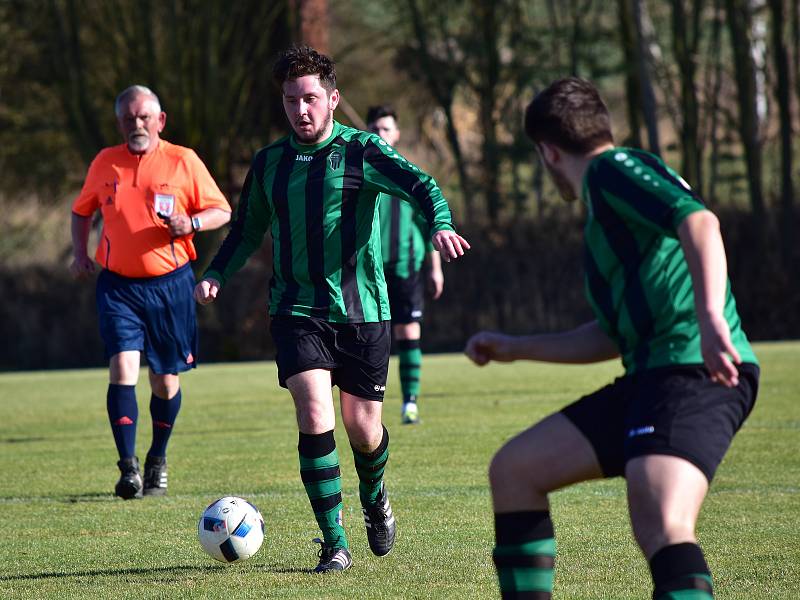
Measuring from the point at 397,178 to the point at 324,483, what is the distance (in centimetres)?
127

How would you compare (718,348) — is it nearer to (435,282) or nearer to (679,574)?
(679,574)

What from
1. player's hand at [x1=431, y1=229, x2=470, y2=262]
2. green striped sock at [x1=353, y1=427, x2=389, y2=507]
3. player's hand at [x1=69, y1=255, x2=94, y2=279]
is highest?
player's hand at [x1=431, y1=229, x2=470, y2=262]

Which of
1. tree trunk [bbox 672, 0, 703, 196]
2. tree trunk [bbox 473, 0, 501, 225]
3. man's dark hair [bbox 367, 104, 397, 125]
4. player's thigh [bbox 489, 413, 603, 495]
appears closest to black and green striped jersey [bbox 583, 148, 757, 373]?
player's thigh [bbox 489, 413, 603, 495]

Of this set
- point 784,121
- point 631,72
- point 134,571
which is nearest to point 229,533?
point 134,571

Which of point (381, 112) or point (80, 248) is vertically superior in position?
point (381, 112)

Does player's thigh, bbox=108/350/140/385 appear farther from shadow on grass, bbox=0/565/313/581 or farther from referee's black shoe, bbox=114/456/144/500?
shadow on grass, bbox=0/565/313/581

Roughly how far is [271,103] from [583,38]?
611cm

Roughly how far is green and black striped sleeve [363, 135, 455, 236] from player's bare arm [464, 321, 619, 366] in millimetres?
1595

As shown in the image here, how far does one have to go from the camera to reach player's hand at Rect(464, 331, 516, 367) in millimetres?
3697

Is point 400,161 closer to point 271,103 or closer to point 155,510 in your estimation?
point 155,510

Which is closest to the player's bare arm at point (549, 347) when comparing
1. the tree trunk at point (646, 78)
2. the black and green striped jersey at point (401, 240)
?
the black and green striped jersey at point (401, 240)

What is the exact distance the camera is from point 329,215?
5.44 metres

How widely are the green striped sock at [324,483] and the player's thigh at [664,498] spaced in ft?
7.08

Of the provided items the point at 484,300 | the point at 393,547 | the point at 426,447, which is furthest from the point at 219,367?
the point at 393,547
